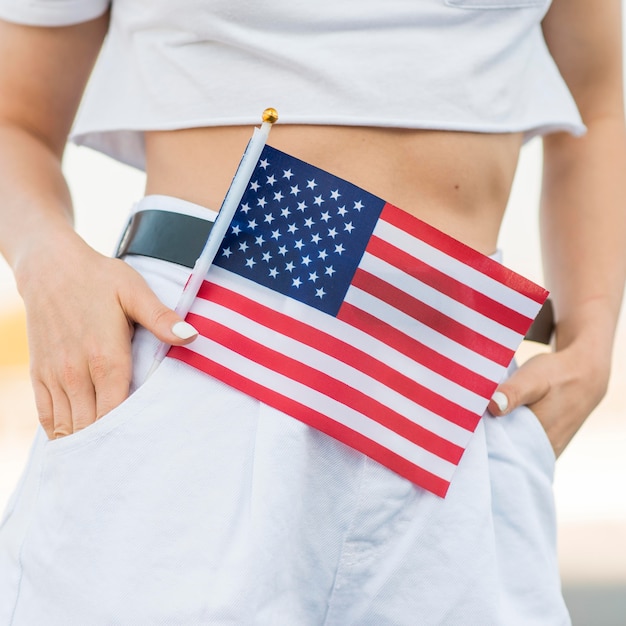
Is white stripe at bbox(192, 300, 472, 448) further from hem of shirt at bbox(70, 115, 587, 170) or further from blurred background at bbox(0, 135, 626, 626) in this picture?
blurred background at bbox(0, 135, 626, 626)

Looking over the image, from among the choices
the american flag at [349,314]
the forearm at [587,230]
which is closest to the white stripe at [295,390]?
the american flag at [349,314]

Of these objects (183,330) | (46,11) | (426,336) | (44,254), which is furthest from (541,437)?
(46,11)

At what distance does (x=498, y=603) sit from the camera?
739 mm

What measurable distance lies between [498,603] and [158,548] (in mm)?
323

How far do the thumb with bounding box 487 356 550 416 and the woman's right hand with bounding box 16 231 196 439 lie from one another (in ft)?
1.06

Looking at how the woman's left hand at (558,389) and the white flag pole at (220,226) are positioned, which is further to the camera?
the woman's left hand at (558,389)

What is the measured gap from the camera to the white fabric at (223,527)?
635 millimetres

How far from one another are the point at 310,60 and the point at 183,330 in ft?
Result: 0.93

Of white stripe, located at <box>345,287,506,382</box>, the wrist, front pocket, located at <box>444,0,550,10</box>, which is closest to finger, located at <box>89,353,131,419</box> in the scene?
the wrist

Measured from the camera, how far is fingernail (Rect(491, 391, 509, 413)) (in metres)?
0.80

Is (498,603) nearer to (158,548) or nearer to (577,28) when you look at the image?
(158,548)

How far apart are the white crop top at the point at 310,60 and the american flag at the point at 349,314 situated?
0.11 m

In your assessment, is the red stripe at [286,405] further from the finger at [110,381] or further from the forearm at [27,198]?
the forearm at [27,198]

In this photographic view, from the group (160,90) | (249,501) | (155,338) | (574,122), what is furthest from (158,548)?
(574,122)
